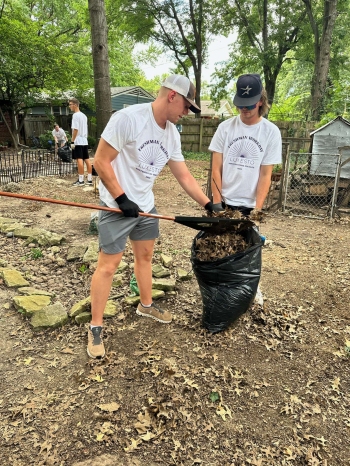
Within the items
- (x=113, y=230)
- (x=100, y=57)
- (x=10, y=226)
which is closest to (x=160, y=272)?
(x=113, y=230)

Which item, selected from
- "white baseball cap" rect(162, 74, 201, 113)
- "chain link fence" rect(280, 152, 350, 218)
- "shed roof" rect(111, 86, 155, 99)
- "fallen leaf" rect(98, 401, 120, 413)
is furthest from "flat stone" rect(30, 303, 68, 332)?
"shed roof" rect(111, 86, 155, 99)

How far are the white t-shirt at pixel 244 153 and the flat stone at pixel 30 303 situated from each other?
5.89 feet

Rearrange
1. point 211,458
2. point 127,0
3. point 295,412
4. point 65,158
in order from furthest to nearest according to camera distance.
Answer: point 127,0
point 65,158
point 295,412
point 211,458

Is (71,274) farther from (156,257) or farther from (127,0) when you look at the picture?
(127,0)

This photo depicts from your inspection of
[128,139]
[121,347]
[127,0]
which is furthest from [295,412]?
[127,0]

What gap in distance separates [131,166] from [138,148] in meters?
0.13

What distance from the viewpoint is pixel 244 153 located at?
2559 millimetres

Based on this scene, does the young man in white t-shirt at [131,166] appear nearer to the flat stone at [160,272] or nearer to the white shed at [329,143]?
the flat stone at [160,272]

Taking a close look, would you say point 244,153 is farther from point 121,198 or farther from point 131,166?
point 121,198

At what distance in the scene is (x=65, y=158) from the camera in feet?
37.3

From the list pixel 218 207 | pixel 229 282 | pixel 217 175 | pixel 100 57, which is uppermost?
pixel 100 57

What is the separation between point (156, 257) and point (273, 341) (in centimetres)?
182

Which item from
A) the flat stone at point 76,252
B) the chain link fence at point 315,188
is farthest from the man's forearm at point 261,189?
the chain link fence at point 315,188

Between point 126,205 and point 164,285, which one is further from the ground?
point 126,205
